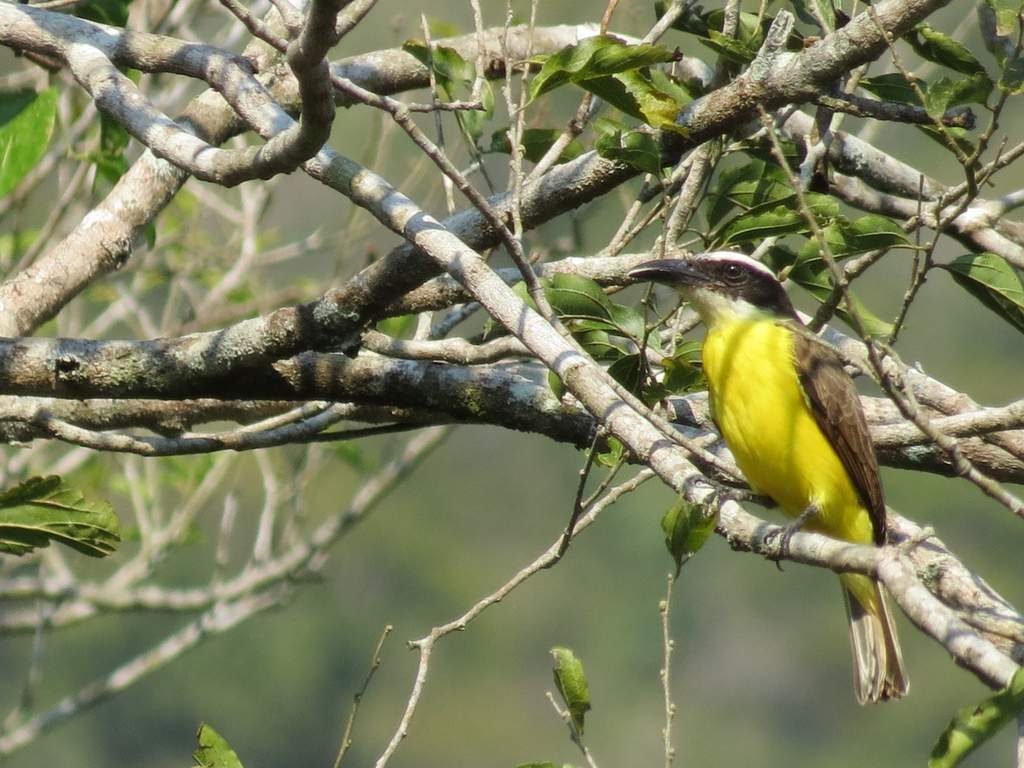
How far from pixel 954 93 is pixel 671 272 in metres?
0.95

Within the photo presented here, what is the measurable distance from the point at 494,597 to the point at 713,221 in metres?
1.19

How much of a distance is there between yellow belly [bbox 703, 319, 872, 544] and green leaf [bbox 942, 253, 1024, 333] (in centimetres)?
80

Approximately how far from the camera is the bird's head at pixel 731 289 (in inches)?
164

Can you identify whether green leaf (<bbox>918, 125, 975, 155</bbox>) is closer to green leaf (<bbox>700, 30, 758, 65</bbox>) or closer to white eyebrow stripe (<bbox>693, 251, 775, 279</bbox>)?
green leaf (<bbox>700, 30, 758, 65</bbox>)

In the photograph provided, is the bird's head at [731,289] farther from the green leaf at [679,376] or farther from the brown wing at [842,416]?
the green leaf at [679,376]

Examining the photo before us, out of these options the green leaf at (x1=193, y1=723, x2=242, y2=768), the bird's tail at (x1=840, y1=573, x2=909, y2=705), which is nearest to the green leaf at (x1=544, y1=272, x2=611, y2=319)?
the green leaf at (x1=193, y1=723, x2=242, y2=768)

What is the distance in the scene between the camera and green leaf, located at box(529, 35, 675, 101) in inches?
119

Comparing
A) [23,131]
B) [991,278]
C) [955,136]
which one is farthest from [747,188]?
[23,131]

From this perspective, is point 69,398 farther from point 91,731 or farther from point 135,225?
point 91,731

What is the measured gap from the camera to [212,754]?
2.88m

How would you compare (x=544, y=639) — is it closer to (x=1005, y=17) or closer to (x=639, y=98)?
(x=639, y=98)

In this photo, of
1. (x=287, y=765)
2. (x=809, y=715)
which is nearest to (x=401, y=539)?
(x=287, y=765)

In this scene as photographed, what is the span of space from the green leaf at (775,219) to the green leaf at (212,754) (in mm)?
1628

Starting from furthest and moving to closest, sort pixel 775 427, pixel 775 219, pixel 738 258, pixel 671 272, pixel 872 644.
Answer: pixel 872 644, pixel 738 258, pixel 775 427, pixel 671 272, pixel 775 219
